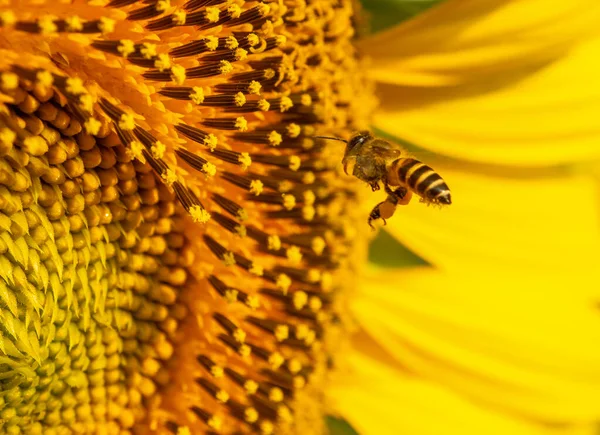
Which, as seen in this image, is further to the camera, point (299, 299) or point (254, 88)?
point (299, 299)

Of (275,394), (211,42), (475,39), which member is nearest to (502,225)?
(475,39)

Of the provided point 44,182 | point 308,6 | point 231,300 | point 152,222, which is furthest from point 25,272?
point 308,6

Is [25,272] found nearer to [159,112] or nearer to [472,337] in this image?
[159,112]

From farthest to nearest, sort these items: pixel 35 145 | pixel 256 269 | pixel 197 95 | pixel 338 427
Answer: pixel 338 427 → pixel 256 269 → pixel 197 95 → pixel 35 145

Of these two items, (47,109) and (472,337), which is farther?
(472,337)

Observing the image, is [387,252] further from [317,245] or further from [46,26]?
[46,26]

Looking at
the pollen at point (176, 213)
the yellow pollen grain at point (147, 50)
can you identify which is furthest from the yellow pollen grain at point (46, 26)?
the yellow pollen grain at point (147, 50)
